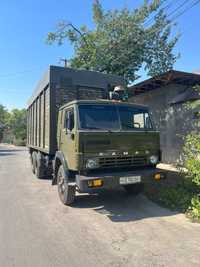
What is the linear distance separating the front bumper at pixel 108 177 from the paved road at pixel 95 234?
0.69 meters

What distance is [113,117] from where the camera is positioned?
258 inches

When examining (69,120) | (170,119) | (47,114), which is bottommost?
(69,120)

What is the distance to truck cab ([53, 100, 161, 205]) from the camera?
19.2 ft

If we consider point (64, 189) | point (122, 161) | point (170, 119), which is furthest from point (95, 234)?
point (170, 119)

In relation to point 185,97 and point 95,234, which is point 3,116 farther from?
point 95,234

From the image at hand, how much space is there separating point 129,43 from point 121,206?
35.3 feet

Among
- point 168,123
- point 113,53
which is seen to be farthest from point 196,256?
point 113,53

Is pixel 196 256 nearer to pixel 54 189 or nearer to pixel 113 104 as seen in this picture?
pixel 113 104

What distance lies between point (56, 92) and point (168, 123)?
7971 millimetres

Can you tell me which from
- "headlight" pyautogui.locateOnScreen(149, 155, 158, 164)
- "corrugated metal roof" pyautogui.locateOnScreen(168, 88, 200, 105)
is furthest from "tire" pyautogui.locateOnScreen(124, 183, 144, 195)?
"corrugated metal roof" pyautogui.locateOnScreen(168, 88, 200, 105)

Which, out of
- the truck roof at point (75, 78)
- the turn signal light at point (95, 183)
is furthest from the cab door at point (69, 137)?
the truck roof at point (75, 78)

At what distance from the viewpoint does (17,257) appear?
4020 millimetres

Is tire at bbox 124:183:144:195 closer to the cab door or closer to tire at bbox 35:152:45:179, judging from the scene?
the cab door

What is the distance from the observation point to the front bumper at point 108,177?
5.64 meters
